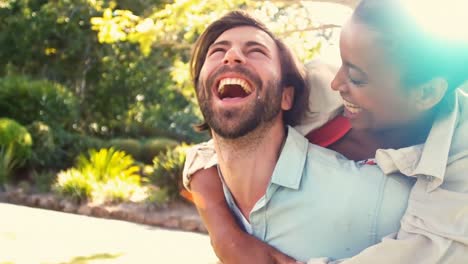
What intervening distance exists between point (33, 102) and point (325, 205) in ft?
46.9

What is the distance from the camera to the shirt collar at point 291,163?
1928 mm

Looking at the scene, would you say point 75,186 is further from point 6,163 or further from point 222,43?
point 222,43

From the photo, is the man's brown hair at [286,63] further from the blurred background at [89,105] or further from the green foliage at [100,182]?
the green foliage at [100,182]

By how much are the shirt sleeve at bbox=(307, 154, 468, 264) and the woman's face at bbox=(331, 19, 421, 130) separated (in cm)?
19

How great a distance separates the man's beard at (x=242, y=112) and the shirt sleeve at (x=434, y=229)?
0.48 m

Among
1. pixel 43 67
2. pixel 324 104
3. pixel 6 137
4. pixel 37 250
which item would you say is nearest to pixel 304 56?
pixel 37 250

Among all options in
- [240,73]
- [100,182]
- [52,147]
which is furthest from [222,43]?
[52,147]

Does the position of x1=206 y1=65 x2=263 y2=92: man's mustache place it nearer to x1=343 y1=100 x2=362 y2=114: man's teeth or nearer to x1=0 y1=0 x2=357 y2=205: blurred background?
x1=343 y1=100 x2=362 y2=114: man's teeth

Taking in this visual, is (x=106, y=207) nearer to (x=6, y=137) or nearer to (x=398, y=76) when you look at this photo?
(x=6, y=137)

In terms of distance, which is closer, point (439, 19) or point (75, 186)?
point (439, 19)

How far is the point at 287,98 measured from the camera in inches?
84.7

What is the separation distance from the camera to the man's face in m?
1.94

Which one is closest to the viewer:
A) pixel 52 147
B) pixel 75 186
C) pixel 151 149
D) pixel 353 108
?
pixel 353 108

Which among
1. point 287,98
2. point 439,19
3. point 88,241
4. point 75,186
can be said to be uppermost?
point 439,19
